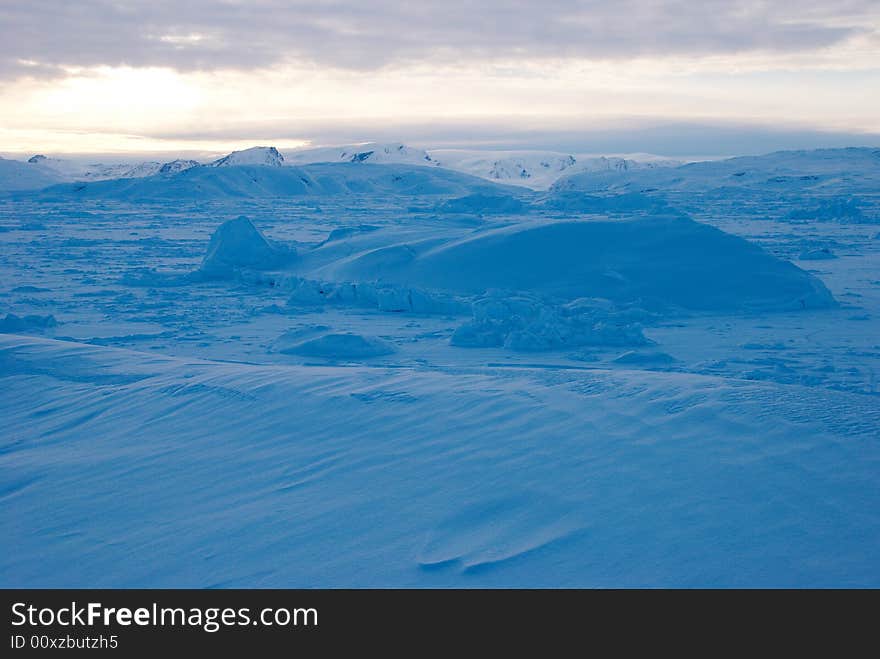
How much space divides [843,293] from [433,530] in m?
8.45

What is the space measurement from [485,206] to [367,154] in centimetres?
5140

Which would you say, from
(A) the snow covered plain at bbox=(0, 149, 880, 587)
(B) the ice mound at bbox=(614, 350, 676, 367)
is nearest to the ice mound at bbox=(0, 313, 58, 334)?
(A) the snow covered plain at bbox=(0, 149, 880, 587)

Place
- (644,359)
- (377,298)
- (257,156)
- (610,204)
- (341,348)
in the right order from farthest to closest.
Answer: (257,156), (610,204), (377,298), (341,348), (644,359)

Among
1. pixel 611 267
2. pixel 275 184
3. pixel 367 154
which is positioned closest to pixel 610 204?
pixel 611 267

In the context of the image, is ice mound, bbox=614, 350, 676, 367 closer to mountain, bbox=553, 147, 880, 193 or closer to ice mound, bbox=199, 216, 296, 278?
ice mound, bbox=199, 216, 296, 278

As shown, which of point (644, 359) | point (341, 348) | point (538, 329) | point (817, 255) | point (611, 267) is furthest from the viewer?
point (817, 255)

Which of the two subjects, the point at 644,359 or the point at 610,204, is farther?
the point at 610,204

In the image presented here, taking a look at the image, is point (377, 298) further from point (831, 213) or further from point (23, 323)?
point (831, 213)

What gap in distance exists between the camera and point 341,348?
21.6ft

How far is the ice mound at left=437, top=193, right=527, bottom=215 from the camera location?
86.9 ft

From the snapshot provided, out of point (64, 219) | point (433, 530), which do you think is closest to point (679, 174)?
point (64, 219)

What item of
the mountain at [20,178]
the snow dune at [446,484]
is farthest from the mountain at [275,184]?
the snow dune at [446,484]
